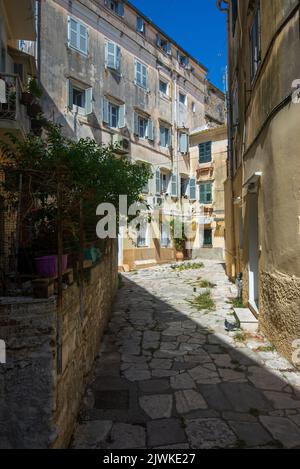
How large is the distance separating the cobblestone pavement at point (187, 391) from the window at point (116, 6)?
18.0 meters

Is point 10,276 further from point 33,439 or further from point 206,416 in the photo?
point 206,416

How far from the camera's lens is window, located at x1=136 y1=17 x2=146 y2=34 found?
2050cm

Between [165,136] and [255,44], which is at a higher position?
[165,136]

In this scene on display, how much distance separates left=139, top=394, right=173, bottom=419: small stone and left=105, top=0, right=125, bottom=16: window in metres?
20.3

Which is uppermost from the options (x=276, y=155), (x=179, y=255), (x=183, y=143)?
(x=183, y=143)

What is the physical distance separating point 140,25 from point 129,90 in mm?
4636

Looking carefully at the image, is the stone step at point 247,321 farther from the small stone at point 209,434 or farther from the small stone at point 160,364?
the small stone at point 209,434

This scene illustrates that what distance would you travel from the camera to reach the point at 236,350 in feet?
19.9

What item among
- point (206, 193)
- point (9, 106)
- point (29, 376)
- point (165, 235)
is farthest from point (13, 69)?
point (206, 193)

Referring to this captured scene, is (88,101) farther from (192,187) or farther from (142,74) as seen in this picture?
(192,187)

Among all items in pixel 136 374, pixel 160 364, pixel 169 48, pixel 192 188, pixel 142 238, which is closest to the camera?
pixel 136 374

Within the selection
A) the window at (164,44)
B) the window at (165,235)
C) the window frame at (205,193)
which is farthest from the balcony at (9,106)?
the window frame at (205,193)

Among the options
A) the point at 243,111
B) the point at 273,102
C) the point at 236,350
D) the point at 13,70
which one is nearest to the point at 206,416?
the point at 236,350

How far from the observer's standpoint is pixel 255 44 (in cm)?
731
